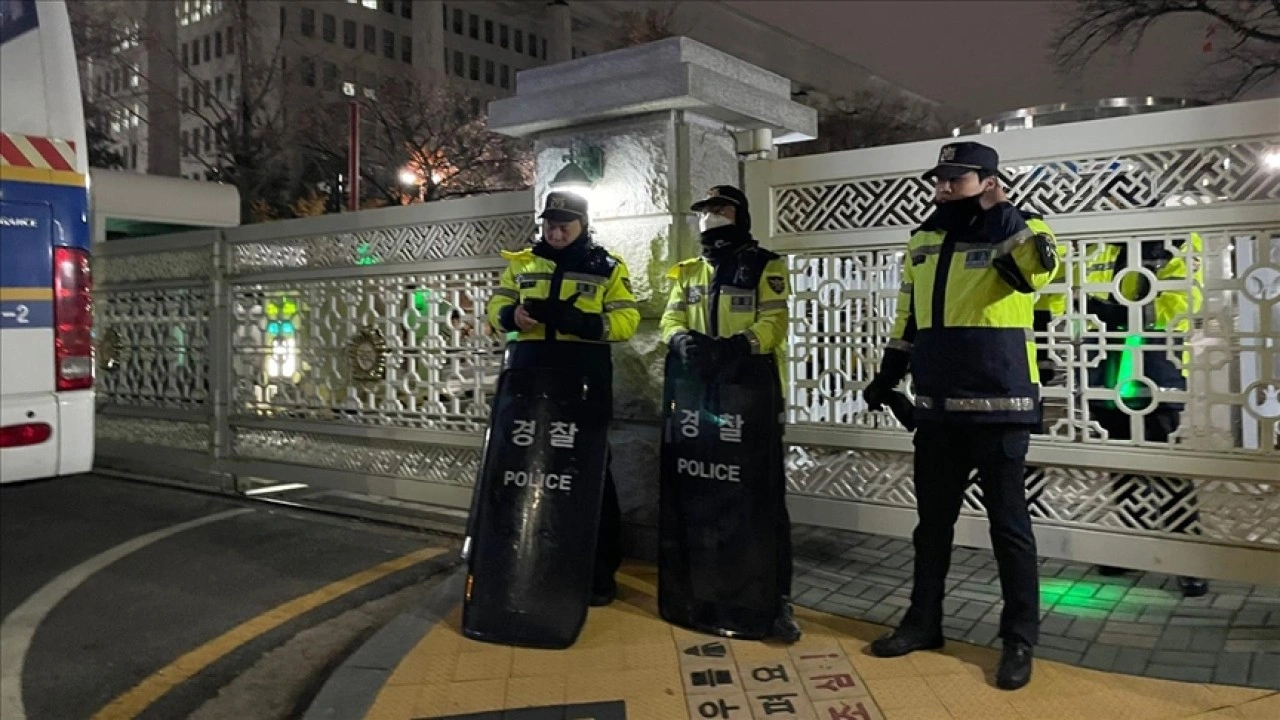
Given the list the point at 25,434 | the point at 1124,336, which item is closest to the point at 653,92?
the point at 1124,336

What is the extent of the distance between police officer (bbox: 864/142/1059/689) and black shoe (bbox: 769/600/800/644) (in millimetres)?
877

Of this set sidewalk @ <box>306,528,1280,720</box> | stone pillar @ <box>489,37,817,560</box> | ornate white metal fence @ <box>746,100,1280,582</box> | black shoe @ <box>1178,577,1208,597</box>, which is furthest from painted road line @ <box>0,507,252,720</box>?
black shoe @ <box>1178,577,1208,597</box>

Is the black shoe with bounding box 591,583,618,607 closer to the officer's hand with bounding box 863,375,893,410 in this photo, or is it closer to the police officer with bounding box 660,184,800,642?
the police officer with bounding box 660,184,800,642

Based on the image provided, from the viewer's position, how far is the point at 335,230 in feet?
24.1

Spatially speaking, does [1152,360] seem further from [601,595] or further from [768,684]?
[601,595]

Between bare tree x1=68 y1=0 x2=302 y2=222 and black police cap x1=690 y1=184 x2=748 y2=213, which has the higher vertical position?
bare tree x1=68 y1=0 x2=302 y2=222

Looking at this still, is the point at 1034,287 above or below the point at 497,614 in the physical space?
above

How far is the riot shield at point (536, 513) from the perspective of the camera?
4375 mm

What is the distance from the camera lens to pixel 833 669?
394 cm

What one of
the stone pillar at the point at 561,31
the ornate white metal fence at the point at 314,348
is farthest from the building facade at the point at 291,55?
the ornate white metal fence at the point at 314,348

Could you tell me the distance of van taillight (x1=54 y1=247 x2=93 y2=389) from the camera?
476cm

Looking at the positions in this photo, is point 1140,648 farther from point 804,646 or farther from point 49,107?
point 49,107

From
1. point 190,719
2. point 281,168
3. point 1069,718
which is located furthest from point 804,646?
point 281,168

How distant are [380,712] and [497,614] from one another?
2.56 ft
